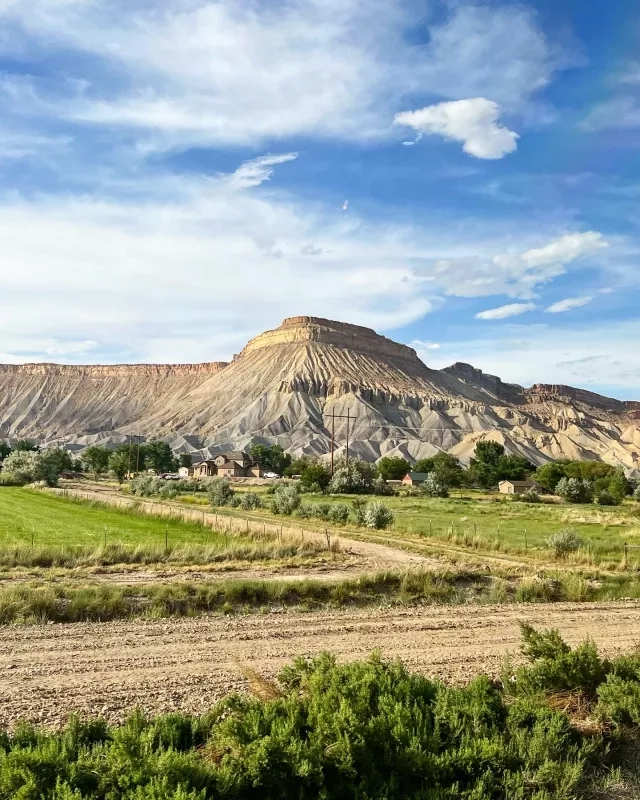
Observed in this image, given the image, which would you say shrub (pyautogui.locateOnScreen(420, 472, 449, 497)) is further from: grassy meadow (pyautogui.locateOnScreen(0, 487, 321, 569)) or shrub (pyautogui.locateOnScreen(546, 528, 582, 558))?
shrub (pyautogui.locateOnScreen(546, 528, 582, 558))

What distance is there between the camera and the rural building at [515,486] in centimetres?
9297

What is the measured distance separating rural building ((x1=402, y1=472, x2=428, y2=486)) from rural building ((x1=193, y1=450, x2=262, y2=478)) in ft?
84.0

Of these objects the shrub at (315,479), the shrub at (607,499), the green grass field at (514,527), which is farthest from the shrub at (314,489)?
the shrub at (607,499)

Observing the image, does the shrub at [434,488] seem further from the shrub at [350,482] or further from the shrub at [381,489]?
the shrub at [350,482]

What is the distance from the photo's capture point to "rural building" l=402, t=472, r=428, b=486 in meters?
98.5

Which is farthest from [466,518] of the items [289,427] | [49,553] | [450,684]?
[289,427]

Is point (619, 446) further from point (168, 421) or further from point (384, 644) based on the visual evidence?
point (384, 644)

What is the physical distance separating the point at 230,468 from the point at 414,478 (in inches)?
1278

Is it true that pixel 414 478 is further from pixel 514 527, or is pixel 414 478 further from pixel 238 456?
pixel 514 527

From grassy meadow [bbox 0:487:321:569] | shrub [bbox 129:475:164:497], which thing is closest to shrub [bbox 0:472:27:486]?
Answer: shrub [bbox 129:475:164:497]

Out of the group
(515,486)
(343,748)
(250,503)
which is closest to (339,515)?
(250,503)

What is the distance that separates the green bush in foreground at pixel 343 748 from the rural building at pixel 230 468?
106 meters

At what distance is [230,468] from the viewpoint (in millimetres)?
116438

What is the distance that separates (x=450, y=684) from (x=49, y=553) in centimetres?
1586
